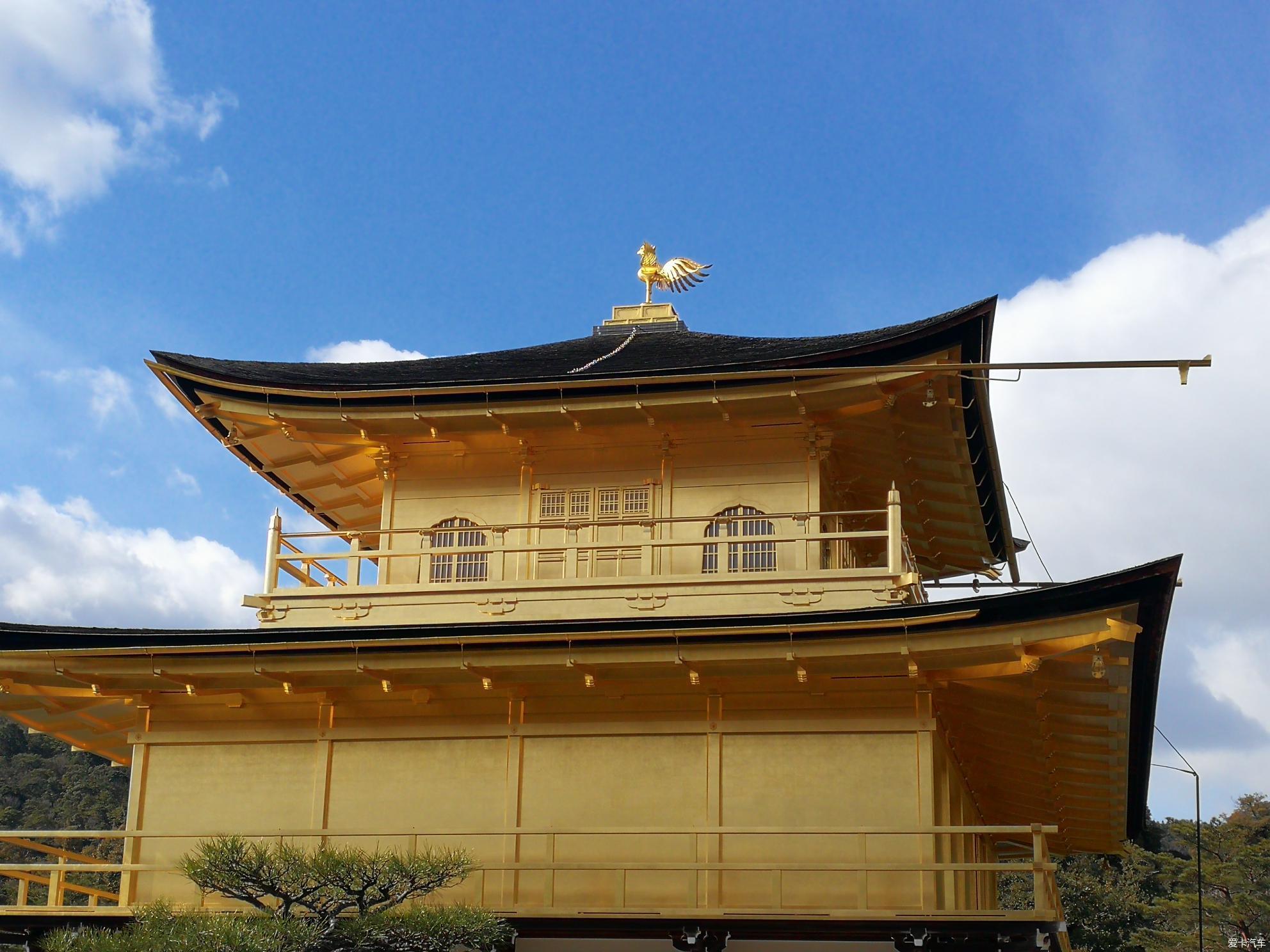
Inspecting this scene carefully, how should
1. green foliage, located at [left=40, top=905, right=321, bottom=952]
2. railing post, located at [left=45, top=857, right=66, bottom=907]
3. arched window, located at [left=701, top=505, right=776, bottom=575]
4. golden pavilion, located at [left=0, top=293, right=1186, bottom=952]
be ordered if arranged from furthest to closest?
arched window, located at [left=701, top=505, right=776, bottom=575] < railing post, located at [left=45, top=857, right=66, bottom=907] < golden pavilion, located at [left=0, top=293, right=1186, bottom=952] < green foliage, located at [left=40, top=905, right=321, bottom=952]

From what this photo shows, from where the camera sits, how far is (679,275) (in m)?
25.5

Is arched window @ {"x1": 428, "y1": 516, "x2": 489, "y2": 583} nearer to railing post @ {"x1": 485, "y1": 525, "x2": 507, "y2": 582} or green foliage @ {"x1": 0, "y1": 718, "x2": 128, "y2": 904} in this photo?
railing post @ {"x1": 485, "y1": 525, "x2": 507, "y2": 582}

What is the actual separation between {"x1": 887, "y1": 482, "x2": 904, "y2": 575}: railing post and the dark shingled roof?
72.9 inches

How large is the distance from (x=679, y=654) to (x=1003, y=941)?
178 inches

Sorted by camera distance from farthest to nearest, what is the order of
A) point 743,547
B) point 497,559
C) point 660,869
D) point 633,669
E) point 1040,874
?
1. point 497,559
2. point 743,547
3. point 633,669
4. point 660,869
5. point 1040,874

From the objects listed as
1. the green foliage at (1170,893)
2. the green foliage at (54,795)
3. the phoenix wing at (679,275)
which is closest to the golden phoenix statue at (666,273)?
the phoenix wing at (679,275)

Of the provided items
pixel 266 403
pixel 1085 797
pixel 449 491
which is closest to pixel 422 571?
pixel 449 491

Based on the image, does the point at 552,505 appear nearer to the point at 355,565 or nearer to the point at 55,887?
the point at 355,565

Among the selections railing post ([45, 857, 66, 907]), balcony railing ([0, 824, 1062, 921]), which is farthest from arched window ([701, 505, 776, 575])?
railing post ([45, 857, 66, 907])

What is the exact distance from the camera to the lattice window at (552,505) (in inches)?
793

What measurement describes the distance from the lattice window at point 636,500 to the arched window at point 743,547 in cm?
99

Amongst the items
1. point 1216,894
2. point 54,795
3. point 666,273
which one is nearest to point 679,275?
point 666,273

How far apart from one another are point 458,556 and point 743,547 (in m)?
3.97

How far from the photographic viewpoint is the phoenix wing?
83.5 feet
